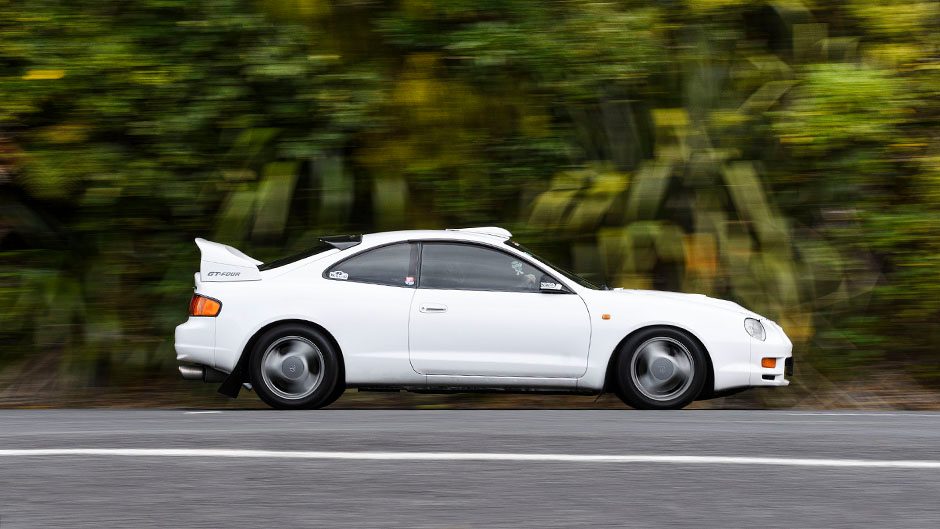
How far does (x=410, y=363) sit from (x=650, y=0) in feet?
17.0

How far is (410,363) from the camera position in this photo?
31.7ft

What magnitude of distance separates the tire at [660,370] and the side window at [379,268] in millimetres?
1720

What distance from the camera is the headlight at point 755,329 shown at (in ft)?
31.9

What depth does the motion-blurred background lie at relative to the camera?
12.5 m

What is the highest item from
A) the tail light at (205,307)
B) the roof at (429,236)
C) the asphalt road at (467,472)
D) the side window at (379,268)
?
the roof at (429,236)

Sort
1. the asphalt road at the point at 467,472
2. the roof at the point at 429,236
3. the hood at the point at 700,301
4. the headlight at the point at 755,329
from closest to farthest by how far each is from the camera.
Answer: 1. the asphalt road at the point at 467,472
2. the headlight at the point at 755,329
3. the hood at the point at 700,301
4. the roof at the point at 429,236

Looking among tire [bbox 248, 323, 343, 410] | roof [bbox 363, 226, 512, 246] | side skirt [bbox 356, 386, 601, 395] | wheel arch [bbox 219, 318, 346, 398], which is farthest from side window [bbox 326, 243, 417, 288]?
Result: side skirt [bbox 356, 386, 601, 395]

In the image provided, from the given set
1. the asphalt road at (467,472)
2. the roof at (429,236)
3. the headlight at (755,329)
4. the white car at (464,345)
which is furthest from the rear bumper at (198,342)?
the headlight at (755,329)

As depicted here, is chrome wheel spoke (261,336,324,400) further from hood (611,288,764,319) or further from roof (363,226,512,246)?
hood (611,288,764,319)

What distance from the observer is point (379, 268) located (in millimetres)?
9930

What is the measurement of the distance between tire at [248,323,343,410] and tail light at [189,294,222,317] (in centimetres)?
39

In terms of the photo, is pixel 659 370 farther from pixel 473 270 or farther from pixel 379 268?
pixel 379 268

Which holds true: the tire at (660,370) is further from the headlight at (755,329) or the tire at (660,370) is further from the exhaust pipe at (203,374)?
the exhaust pipe at (203,374)

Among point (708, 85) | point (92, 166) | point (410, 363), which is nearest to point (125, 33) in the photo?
point (92, 166)
